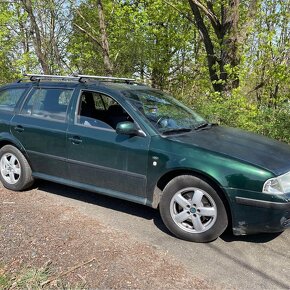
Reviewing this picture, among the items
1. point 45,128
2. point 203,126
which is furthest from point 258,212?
point 45,128

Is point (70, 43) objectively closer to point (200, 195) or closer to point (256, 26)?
point (256, 26)

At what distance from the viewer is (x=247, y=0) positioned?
35.3ft

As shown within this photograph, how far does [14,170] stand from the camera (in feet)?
17.2

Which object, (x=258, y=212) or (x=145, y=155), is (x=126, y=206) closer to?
(x=145, y=155)

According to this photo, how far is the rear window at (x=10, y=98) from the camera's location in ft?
17.6

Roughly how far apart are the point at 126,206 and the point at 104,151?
2.96ft

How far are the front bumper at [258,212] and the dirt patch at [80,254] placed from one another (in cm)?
78

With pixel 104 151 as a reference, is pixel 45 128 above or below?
above

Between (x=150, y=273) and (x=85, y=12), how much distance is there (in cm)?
1463

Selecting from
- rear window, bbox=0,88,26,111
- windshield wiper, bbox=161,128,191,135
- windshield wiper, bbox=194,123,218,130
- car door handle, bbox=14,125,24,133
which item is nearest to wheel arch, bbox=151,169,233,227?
windshield wiper, bbox=161,128,191,135

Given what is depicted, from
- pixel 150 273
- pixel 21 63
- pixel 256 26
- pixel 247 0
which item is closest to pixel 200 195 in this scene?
pixel 150 273

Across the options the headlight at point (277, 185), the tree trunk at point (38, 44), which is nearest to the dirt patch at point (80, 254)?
the headlight at point (277, 185)

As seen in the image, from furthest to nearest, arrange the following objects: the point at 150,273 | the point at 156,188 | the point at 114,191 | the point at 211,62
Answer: the point at 211,62, the point at 114,191, the point at 156,188, the point at 150,273

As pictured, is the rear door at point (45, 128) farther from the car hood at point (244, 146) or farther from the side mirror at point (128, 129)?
the car hood at point (244, 146)
